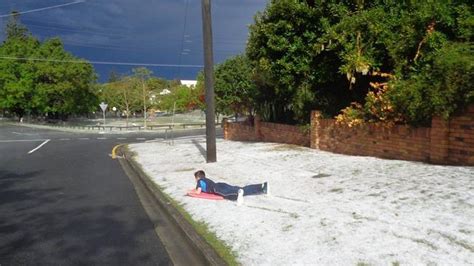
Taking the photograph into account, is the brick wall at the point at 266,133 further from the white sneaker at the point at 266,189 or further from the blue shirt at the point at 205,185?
the white sneaker at the point at 266,189

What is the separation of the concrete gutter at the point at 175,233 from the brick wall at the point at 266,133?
6056 mm

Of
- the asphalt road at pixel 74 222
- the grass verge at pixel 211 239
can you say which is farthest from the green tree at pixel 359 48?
the asphalt road at pixel 74 222

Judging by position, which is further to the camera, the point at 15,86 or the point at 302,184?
the point at 15,86

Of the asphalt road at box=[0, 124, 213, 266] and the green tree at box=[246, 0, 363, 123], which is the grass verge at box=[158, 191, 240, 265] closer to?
the asphalt road at box=[0, 124, 213, 266]

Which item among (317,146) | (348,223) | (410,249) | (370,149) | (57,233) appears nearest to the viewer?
(410,249)

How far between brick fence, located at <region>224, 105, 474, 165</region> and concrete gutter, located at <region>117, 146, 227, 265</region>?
5122mm

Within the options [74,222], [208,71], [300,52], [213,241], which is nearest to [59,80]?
[208,71]

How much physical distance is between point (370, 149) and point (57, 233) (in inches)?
294

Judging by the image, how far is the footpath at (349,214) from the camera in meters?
5.11

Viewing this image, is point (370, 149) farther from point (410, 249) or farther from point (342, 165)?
point (410, 249)

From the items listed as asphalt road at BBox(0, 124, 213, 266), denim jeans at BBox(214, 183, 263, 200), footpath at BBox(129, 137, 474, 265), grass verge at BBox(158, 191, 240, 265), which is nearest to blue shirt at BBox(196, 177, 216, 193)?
denim jeans at BBox(214, 183, 263, 200)

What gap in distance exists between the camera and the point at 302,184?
9.26 metres

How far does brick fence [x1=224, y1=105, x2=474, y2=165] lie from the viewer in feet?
29.5

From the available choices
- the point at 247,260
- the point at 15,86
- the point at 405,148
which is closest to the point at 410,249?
the point at 247,260
